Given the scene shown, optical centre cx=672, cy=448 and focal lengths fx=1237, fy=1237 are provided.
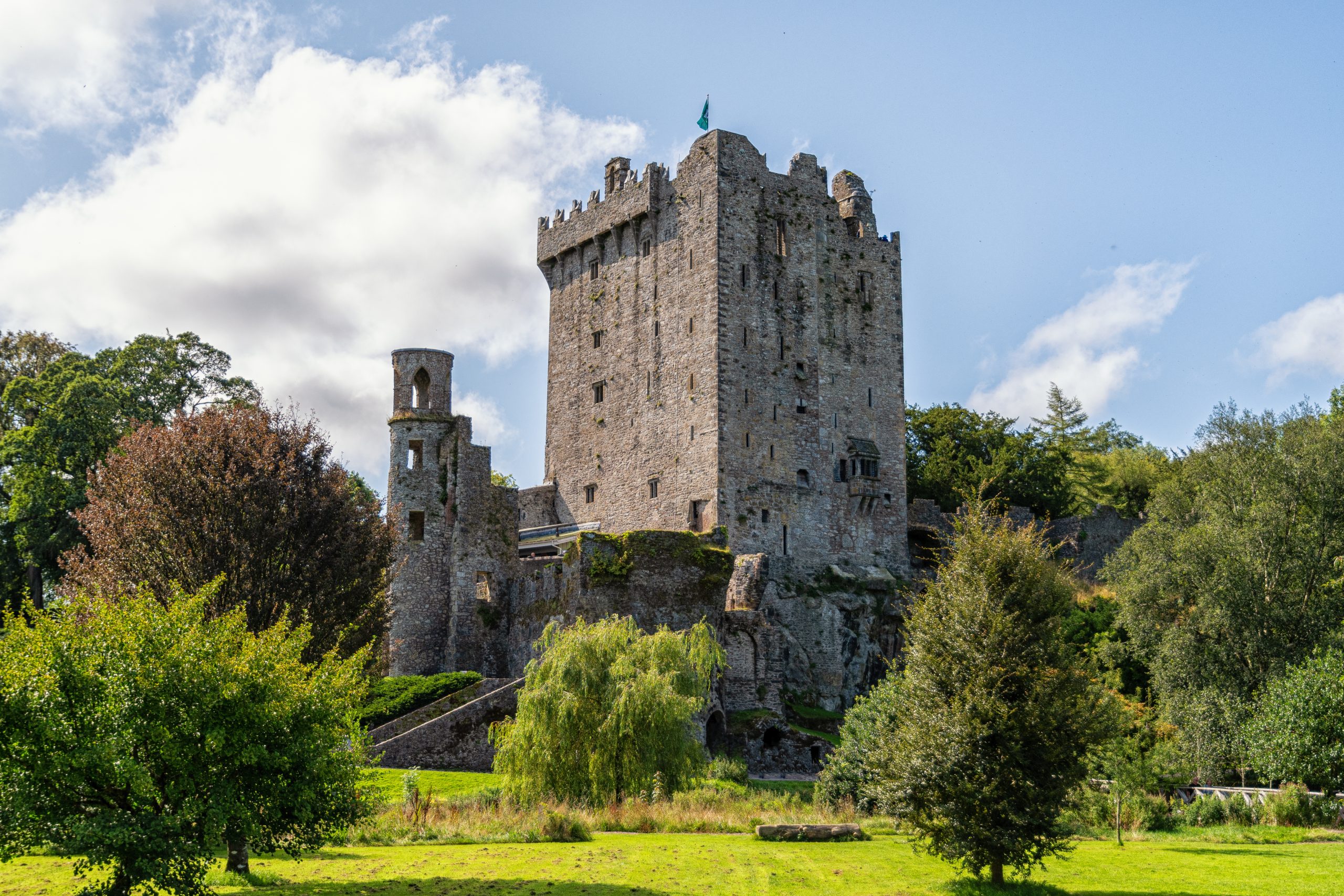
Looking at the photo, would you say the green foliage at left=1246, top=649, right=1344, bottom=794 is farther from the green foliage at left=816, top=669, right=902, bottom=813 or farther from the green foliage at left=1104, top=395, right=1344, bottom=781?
the green foliage at left=816, top=669, right=902, bottom=813

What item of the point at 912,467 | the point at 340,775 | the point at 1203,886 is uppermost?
the point at 912,467

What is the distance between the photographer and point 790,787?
1325 inches

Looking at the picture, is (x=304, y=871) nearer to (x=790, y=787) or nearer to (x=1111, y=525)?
(x=790, y=787)

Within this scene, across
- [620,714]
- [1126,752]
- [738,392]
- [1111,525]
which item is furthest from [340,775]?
[1111,525]

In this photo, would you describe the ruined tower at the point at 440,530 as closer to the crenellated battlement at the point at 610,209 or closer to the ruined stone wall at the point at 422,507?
the ruined stone wall at the point at 422,507

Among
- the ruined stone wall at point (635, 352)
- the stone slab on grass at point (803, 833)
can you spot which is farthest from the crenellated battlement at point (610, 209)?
the stone slab on grass at point (803, 833)

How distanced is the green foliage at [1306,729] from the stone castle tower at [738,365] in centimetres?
2269

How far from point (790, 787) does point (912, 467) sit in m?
31.9

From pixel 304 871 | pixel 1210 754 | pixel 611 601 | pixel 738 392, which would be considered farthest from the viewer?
pixel 738 392

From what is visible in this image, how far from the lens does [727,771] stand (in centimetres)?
3167

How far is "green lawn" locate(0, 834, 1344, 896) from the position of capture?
16.5m

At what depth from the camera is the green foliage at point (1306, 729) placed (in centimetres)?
2828

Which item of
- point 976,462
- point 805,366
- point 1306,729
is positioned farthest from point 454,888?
point 976,462

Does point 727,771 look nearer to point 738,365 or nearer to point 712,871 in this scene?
point 712,871
